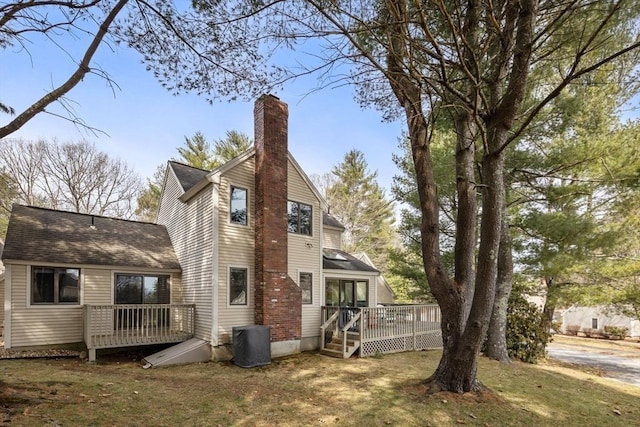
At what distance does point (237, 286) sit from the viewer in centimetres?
1057

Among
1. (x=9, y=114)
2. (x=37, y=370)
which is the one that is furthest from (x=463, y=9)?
(x=37, y=370)

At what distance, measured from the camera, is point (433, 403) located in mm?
6027

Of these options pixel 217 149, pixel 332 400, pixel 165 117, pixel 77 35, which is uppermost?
pixel 217 149

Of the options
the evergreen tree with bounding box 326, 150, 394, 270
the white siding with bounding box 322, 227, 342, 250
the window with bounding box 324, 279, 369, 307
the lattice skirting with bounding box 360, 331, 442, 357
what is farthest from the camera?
the evergreen tree with bounding box 326, 150, 394, 270

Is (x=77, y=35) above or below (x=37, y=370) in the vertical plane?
above

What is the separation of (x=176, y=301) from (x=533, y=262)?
1263 cm

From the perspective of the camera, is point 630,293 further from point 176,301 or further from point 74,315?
point 74,315

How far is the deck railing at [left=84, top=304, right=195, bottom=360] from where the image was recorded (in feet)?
30.8

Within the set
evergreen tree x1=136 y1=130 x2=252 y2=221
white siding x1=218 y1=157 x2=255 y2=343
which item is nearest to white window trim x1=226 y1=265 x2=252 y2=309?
white siding x1=218 y1=157 x2=255 y2=343

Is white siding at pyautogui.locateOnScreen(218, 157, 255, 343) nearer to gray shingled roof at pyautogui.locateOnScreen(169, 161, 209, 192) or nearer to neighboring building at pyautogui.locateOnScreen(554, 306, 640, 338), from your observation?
gray shingled roof at pyautogui.locateOnScreen(169, 161, 209, 192)

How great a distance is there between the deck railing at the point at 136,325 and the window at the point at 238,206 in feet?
9.70

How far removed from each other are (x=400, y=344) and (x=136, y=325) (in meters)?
8.15

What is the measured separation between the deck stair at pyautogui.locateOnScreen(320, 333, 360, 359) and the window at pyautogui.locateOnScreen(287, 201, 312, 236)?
3591mm

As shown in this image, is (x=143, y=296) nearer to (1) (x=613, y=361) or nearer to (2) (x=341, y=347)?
(2) (x=341, y=347)
